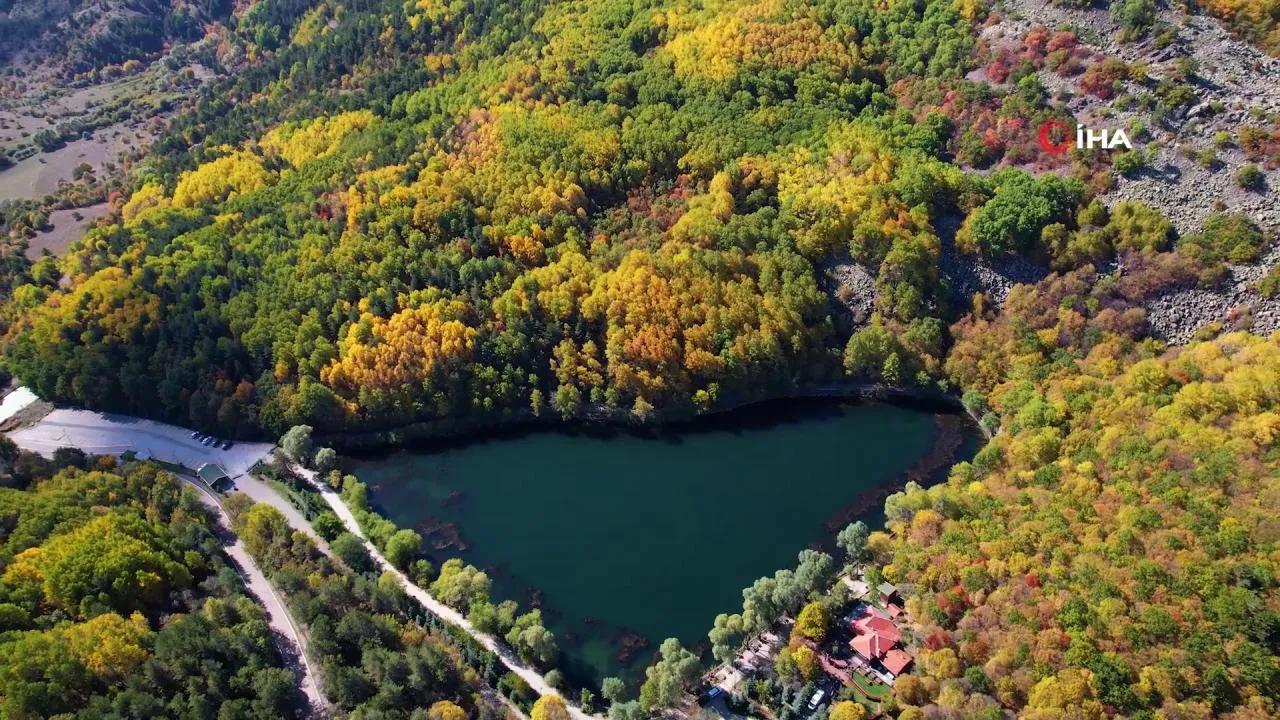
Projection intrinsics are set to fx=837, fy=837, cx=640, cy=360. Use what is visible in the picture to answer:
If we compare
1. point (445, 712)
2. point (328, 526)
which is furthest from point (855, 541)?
point (328, 526)

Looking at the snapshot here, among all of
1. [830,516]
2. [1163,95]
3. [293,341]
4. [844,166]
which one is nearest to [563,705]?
[830,516]

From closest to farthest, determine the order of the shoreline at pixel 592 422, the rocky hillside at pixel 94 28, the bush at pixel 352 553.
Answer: the bush at pixel 352 553, the shoreline at pixel 592 422, the rocky hillside at pixel 94 28

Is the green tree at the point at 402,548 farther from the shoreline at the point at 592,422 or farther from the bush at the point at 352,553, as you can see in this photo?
the shoreline at the point at 592,422

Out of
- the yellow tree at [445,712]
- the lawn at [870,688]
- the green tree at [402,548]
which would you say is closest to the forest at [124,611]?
the green tree at [402,548]

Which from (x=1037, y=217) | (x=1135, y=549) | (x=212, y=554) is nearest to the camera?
(x=1135, y=549)

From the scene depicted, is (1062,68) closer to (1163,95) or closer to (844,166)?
(1163,95)
